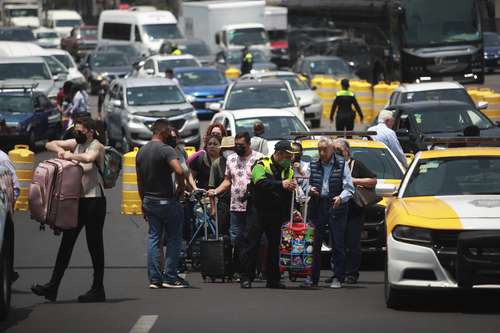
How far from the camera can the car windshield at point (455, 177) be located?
42.6 feet

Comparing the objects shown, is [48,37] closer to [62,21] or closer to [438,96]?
[62,21]

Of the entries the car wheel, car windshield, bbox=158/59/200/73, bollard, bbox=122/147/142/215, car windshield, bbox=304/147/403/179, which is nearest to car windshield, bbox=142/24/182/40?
car windshield, bbox=158/59/200/73

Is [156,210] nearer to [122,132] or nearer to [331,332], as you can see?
[331,332]

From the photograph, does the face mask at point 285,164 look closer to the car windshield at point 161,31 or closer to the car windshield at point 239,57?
the car windshield at point 239,57

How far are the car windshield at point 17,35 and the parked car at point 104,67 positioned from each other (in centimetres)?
1069

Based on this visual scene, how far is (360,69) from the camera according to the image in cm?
5053

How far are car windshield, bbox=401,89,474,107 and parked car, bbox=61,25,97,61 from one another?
44930mm

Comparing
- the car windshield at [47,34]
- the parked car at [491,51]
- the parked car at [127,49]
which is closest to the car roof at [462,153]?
the parked car at [127,49]

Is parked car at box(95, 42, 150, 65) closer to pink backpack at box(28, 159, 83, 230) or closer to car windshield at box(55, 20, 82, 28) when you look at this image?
car windshield at box(55, 20, 82, 28)

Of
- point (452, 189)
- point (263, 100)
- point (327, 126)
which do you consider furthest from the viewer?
point (327, 126)

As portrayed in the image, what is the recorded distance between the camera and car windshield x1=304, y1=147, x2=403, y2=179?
17688mm

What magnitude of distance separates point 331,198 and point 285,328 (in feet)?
11.3

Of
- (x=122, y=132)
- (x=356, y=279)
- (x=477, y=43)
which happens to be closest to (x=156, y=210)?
(x=356, y=279)

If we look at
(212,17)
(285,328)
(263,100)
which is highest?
(285,328)
